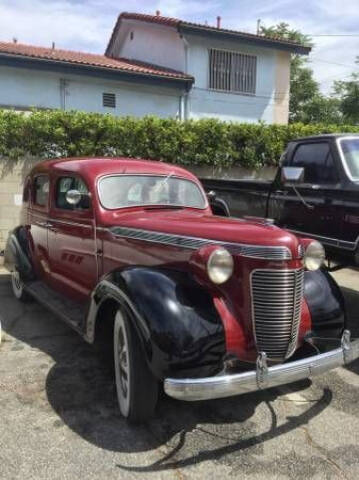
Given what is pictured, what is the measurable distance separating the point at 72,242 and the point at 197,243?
1.82m

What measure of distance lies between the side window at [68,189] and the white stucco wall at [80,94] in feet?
35.4

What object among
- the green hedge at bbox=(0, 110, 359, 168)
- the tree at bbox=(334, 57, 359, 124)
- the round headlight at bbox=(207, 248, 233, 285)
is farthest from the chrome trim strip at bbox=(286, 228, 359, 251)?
the tree at bbox=(334, 57, 359, 124)

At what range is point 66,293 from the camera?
5191 mm

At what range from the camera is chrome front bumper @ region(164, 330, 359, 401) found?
2.88 metres

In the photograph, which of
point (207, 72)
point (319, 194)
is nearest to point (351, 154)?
point (319, 194)

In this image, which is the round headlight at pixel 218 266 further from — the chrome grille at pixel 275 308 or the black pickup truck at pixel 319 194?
the black pickup truck at pixel 319 194

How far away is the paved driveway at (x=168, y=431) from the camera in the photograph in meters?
2.96

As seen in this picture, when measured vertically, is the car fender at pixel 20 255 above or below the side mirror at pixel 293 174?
below

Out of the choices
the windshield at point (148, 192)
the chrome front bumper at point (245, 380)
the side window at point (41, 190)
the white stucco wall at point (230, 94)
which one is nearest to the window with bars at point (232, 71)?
Result: the white stucco wall at point (230, 94)

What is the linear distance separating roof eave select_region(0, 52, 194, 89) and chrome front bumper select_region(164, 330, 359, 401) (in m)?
13.7

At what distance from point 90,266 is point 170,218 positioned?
97cm

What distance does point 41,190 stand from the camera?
19.4 ft

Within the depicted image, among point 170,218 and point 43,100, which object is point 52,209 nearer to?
point 170,218

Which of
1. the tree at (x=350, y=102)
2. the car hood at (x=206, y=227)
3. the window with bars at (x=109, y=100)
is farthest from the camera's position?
the tree at (x=350, y=102)
